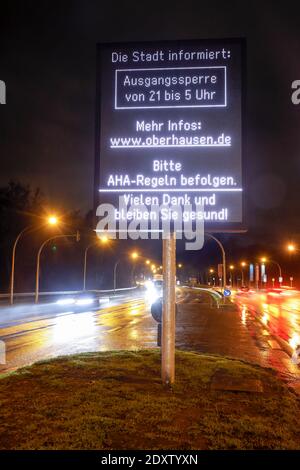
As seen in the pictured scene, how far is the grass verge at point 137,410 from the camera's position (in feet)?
18.0

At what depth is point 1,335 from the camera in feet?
60.3

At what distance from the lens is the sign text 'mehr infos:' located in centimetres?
838

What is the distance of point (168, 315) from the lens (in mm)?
8727

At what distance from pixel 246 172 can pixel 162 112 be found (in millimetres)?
1775

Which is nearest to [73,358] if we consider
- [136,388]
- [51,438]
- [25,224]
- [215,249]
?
[136,388]

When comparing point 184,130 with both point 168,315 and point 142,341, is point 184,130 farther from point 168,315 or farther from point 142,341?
point 142,341

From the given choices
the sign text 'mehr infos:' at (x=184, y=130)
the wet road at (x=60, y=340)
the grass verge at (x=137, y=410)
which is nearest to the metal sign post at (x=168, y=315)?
the grass verge at (x=137, y=410)

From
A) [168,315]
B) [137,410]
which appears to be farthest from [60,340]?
[137,410]

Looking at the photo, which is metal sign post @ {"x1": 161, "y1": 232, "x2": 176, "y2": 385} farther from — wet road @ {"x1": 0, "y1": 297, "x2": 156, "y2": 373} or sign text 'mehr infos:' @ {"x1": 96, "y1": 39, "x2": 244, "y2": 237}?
wet road @ {"x1": 0, "y1": 297, "x2": 156, "y2": 373}

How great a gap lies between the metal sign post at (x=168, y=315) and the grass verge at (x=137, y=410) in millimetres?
284

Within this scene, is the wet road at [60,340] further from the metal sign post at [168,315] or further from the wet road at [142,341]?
the metal sign post at [168,315]

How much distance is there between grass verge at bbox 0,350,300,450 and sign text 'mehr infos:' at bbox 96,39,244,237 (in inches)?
115

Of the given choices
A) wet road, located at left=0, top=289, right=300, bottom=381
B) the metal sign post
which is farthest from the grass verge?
wet road, located at left=0, top=289, right=300, bottom=381

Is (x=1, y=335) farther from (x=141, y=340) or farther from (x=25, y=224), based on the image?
(x=25, y=224)
